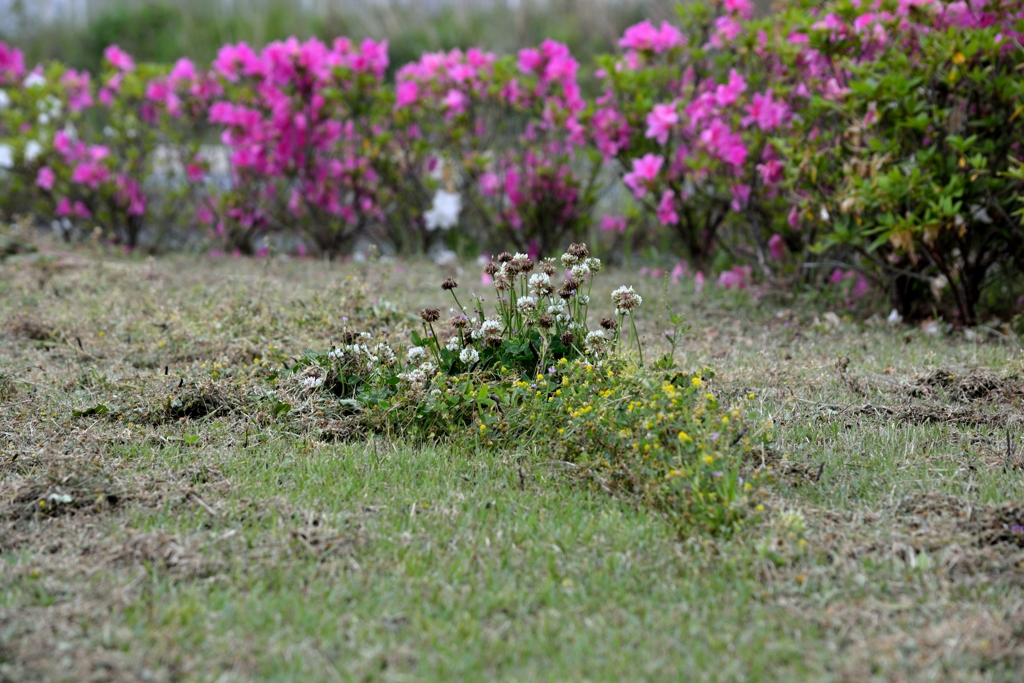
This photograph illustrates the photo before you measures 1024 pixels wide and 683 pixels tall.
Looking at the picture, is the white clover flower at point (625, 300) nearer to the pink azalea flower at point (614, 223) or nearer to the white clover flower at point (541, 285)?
the white clover flower at point (541, 285)

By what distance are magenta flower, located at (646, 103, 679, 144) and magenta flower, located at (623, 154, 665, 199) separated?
0.12 metres

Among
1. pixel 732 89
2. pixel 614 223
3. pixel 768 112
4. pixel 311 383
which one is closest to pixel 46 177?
pixel 614 223

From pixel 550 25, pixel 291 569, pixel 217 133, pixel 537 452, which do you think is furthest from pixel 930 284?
pixel 550 25

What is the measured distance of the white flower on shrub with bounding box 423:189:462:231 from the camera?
6.84 metres

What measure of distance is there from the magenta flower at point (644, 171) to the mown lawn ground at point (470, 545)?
2131mm

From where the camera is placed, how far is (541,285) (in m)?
3.19

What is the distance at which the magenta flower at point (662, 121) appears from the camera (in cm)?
539

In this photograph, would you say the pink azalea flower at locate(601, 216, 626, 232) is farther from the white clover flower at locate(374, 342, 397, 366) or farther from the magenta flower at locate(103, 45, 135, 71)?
the magenta flower at locate(103, 45, 135, 71)

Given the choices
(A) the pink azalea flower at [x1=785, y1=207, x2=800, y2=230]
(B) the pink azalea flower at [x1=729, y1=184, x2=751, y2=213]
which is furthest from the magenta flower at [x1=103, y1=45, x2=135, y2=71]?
(A) the pink azalea flower at [x1=785, y1=207, x2=800, y2=230]

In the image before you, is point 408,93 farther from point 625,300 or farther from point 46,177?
point 625,300

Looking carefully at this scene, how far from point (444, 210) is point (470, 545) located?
188 inches

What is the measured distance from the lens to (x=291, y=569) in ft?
7.25

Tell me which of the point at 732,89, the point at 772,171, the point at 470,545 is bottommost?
the point at 470,545

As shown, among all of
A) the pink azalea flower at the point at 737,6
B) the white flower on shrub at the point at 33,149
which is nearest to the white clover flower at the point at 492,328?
the pink azalea flower at the point at 737,6
